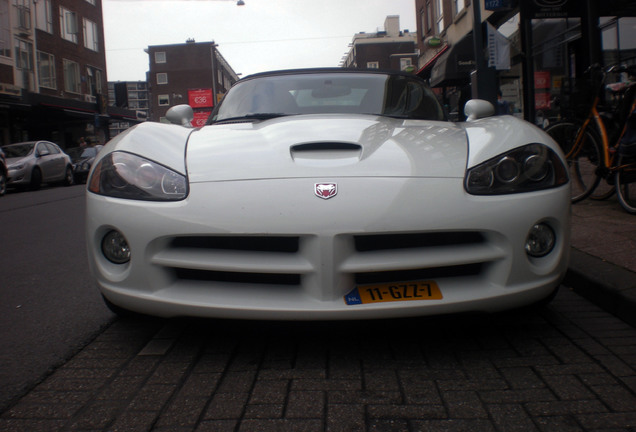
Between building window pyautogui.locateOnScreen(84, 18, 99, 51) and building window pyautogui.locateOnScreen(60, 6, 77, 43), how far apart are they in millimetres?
1250

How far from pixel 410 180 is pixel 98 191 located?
51.4 inches

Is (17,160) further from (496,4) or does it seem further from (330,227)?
(330,227)

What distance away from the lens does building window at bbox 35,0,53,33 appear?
97.1ft

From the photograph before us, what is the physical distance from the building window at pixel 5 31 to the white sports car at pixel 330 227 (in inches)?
1070

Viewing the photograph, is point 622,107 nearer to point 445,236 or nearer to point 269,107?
point 269,107

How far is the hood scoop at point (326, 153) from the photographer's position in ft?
8.12

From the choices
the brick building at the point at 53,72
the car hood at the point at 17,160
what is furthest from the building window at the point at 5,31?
the car hood at the point at 17,160

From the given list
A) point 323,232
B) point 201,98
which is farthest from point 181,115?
point 201,98

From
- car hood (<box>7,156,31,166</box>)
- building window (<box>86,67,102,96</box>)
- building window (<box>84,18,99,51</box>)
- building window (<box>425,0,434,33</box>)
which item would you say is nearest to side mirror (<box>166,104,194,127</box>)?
car hood (<box>7,156,31,166</box>)

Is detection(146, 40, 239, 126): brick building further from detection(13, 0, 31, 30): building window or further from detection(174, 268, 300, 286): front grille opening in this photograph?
detection(174, 268, 300, 286): front grille opening

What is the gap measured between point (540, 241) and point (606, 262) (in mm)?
1225

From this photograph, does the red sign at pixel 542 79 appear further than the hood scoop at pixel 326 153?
Yes

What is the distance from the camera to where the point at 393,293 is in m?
2.28

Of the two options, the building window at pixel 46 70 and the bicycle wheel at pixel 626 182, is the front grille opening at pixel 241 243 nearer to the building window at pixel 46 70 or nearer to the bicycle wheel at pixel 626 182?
the bicycle wheel at pixel 626 182
